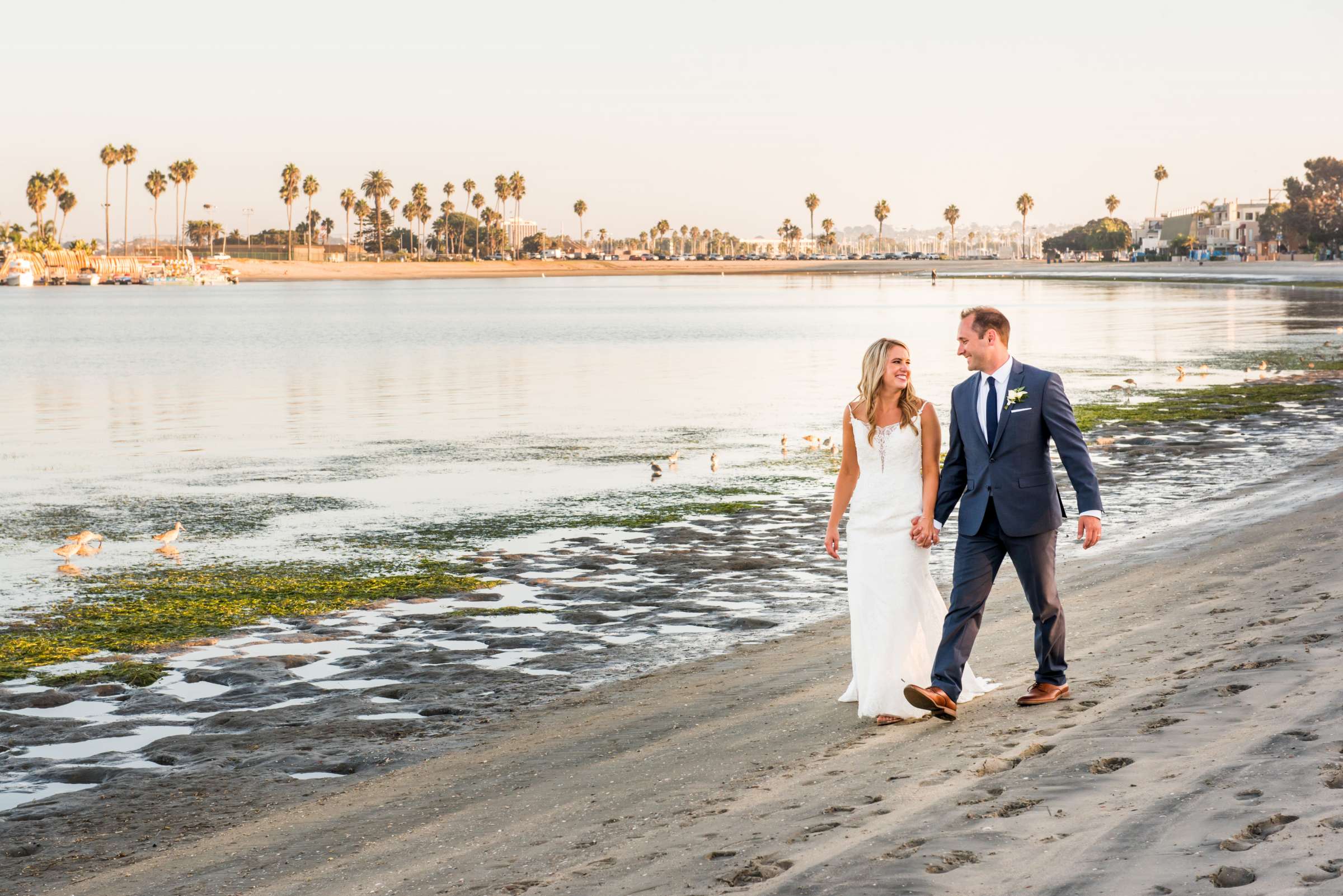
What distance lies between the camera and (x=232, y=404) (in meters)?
35.8

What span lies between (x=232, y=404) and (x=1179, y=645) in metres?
31.0

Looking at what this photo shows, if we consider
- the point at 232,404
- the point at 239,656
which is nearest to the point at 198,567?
the point at 239,656

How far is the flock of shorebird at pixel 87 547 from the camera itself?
15070 millimetres

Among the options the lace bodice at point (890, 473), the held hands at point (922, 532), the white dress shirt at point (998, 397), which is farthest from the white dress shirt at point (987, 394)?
the held hands at point (922, 532)

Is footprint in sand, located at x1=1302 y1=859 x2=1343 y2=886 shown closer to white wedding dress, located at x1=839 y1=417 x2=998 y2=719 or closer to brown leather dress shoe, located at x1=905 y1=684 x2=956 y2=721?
brown leather dress shoe, located at x1=905 y1=684 x2=956 y2=721

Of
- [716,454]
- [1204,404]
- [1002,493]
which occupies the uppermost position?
[1002,493]

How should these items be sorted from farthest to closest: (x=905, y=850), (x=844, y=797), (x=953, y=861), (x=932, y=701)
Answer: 1. (x=932, y=701)
2. (x=844, y=797)
3. (x=905, y=850)
4. (x=953, y=861)

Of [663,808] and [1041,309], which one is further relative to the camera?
[1041,309]

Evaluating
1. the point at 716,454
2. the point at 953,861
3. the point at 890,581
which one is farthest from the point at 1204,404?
the point at 953,861

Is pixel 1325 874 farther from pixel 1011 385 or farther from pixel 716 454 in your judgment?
pixel 716 454

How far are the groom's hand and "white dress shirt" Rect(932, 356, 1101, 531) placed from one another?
0.02 m

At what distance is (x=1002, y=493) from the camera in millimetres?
7023

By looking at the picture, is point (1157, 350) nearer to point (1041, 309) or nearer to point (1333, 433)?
point (1333, 433)

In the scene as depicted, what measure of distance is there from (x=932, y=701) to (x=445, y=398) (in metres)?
30.6
